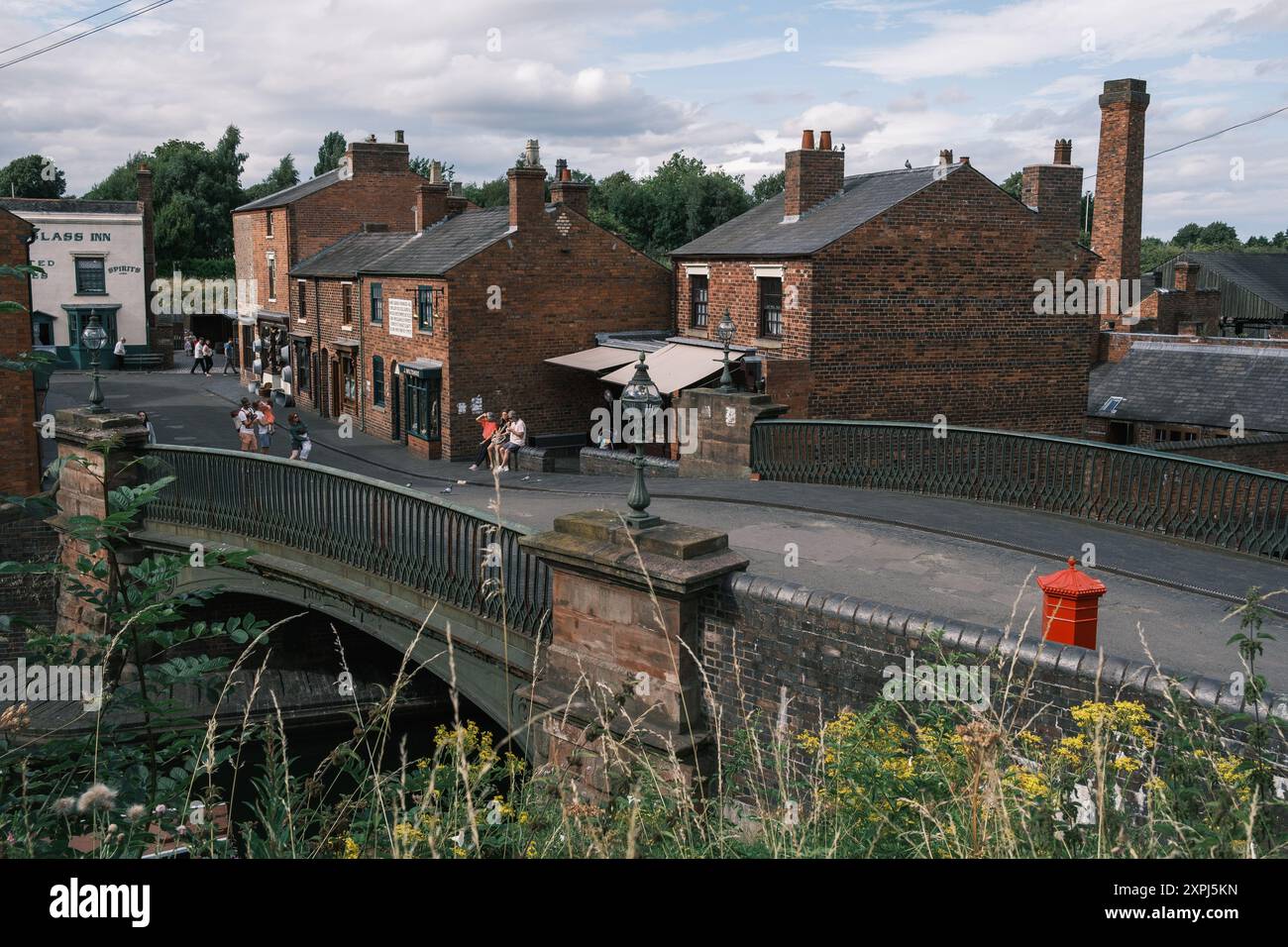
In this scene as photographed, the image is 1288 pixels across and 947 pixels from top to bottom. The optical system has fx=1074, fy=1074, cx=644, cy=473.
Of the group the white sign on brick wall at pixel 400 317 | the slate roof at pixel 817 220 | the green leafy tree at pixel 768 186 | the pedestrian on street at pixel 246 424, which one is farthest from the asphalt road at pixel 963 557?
the green leafy tree at pixel 768 186

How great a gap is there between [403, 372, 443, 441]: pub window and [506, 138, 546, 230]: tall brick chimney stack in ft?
15.5

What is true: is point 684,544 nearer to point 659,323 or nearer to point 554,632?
point 554,632

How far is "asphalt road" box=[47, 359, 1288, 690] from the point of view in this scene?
9.47 meters

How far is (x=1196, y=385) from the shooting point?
2836 centimetres

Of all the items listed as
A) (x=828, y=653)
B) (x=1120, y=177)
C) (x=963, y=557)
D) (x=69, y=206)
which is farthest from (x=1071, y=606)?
(x=69, y=206)

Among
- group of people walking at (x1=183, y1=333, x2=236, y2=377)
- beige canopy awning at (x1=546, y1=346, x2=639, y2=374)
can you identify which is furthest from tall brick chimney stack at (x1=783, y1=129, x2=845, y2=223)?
group of people walking at (x1=183, y1=333, x2=236, y2=377)

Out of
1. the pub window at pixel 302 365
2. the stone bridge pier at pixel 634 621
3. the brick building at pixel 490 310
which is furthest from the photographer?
the pub window at pixel 302 365

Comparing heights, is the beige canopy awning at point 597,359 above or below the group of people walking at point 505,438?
above

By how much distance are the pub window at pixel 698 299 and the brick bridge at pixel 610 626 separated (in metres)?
16.4

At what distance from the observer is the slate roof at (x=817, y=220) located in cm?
2302

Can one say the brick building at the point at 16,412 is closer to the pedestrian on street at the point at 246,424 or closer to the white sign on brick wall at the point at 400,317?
the pedestrian on street at the point at 246,424

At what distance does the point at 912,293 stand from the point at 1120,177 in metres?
16.7

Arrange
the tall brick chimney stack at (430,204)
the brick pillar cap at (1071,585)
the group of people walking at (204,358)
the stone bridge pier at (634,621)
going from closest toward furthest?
the brick pillar cap at (1071,585) → the stone bridge pier at (634,621) → the tall brick chimney stack at (430,204) → the group of people walking at (204,358)

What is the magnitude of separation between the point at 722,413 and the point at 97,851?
47.4ft
